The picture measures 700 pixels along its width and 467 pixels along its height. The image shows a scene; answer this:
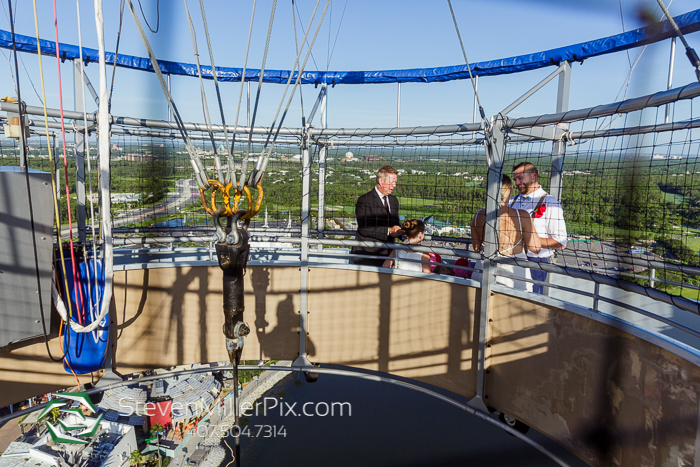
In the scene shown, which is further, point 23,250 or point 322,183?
point 322,183

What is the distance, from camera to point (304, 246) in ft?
11.2

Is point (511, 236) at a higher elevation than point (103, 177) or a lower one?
lower

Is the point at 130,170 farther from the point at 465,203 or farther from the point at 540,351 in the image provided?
the point at 540,351

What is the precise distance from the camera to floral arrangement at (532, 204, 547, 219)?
2676mm

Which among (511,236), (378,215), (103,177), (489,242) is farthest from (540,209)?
(103,177)

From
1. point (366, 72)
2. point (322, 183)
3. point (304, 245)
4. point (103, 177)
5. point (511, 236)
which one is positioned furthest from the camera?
point (366, 72)

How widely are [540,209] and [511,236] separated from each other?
0.79 feet

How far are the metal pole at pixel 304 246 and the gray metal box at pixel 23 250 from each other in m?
1.66

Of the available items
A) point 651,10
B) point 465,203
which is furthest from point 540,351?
point 651,10

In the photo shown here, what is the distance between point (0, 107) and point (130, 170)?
2.90 ft

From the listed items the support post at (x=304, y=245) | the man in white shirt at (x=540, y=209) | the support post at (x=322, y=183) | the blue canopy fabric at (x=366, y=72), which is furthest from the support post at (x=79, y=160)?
the man in white shirt at (x=540, y=209)

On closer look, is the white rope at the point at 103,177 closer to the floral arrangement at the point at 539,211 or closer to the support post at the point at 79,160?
the support post at the point at 79,160

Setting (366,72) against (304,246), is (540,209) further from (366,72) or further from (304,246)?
(366,72)

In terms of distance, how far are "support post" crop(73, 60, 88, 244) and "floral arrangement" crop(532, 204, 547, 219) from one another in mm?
3134
